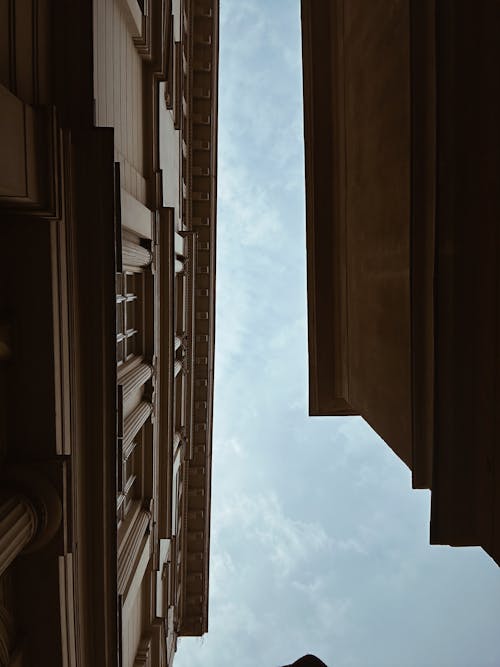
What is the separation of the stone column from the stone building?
7.56m

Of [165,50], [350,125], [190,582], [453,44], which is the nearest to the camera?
[453,44]

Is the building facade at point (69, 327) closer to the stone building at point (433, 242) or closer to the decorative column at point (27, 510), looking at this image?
the decorative column at point (27, 510)

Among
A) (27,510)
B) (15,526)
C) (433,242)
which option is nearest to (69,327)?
(27,510)

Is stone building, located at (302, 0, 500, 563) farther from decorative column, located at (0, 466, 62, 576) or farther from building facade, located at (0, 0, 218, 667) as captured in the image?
decorative column, located at (0, 466, 62, 576)

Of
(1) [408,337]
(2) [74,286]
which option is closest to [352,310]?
(1) [408,337]

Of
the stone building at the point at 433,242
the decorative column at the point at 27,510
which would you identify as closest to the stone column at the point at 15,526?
the decorative column at the point at 27,510

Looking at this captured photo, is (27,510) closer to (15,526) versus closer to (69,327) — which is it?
(15,526)

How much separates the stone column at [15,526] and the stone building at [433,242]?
298 inches

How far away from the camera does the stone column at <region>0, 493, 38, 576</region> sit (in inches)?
332

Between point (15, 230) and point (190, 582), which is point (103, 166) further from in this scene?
point (190, 582)

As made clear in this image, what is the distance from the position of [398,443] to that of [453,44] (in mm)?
7566

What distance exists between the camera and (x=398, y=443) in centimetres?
1022

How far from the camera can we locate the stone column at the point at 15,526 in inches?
332

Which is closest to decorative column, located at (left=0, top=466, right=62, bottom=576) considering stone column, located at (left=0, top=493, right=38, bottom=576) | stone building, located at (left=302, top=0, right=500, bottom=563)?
stone column, located at (left=0, top=493, right=38, bottom=576)
